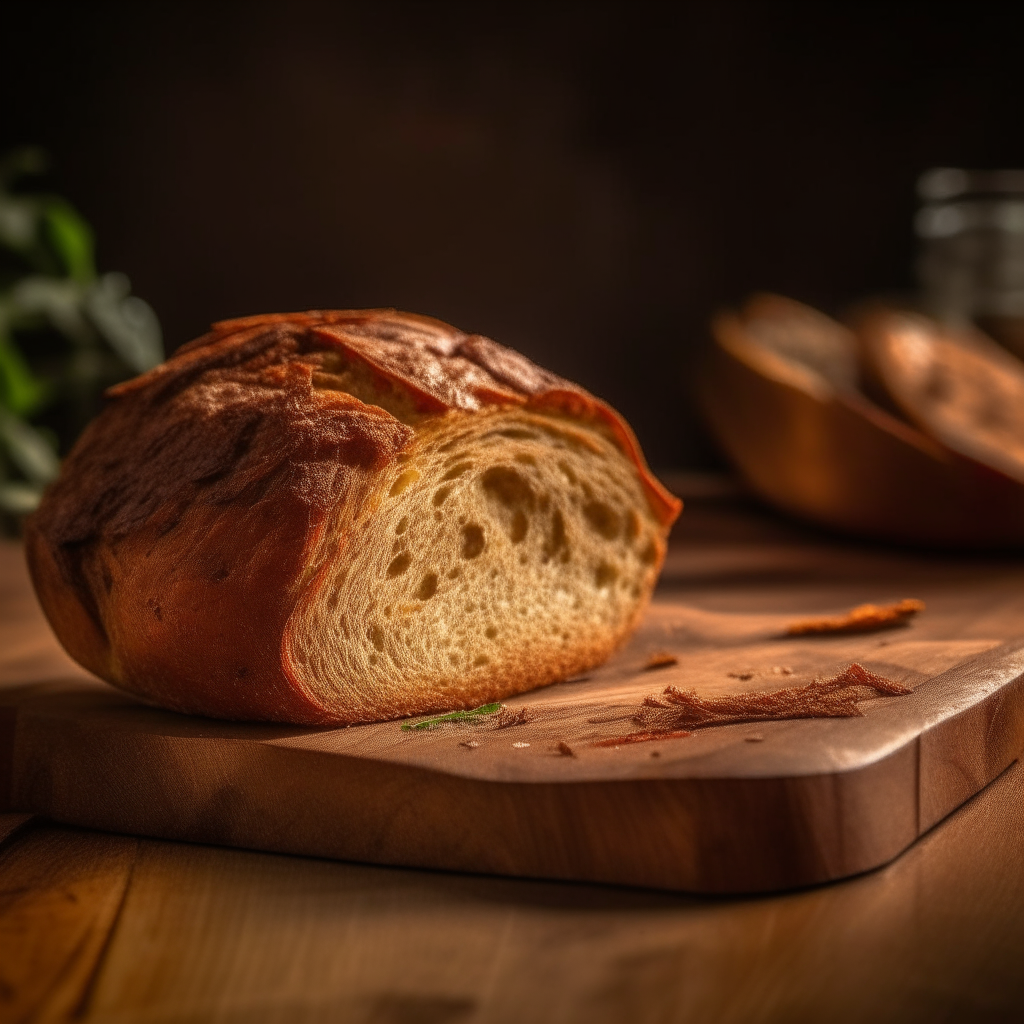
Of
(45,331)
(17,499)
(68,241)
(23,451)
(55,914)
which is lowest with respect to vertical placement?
(55,914)

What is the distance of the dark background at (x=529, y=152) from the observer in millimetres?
3336

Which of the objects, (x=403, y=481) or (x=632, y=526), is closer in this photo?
(x=403, y=481)

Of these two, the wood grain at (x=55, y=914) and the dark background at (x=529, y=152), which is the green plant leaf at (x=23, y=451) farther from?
the wood grain at (x=55, y=914)

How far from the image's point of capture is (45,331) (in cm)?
326

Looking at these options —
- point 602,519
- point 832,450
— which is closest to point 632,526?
point 602,519

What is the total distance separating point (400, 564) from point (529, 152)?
2519 mm

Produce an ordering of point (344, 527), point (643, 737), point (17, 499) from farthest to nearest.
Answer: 1. point (17, 499)
2. point (344, 527)
3. point (643, 737)

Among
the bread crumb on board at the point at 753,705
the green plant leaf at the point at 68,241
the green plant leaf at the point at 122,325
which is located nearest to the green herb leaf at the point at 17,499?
the green plant leaf at the point at 122,325

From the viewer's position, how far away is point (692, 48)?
3750 mm

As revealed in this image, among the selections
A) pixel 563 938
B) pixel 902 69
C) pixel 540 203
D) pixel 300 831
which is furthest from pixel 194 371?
pixel 902 69

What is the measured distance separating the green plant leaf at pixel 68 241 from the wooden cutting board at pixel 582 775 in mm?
1757

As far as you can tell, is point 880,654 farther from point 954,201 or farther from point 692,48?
point 692,48

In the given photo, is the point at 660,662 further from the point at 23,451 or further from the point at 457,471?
the point at 23,451

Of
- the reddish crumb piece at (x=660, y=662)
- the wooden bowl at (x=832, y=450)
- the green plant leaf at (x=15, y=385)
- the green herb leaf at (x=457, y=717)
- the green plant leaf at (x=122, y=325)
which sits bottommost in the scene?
the reddish crumb piece at (x=660, y=662)
